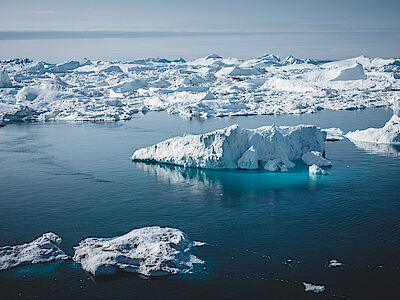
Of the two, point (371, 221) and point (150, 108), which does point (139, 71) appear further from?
point (371, 221)

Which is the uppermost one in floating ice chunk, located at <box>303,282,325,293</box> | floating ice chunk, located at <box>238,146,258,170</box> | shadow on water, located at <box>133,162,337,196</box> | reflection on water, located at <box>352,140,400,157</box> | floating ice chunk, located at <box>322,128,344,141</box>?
floating ice chunk, located at <box>322,128,344,141</box>

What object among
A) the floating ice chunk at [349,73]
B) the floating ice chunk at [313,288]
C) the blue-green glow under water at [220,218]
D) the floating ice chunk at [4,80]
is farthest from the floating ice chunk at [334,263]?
the floating ice chunk at [349,73]

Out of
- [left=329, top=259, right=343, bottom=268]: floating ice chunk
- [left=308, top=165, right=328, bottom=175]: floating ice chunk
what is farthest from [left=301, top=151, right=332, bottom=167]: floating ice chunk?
[left=329, top=259, right=343, bottom=268]: floating ice chunk

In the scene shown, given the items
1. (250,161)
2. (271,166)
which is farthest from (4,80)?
(271,166)

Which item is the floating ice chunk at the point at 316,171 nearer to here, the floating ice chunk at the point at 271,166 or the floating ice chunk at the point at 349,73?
the floating ice chunk at the point at 271,166

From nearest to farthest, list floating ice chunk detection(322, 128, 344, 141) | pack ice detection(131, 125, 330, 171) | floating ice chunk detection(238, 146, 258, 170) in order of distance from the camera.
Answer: pack ice detection(131, 125, 330, 171)
floating ice chunk detection(238, 146, 258, 170)
floating ice chunk detection(322, 128, 344, 141)

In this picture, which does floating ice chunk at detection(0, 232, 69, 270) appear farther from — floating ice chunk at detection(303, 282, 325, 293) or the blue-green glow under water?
floating ice chunk at detection(303, 282, 325, 293)

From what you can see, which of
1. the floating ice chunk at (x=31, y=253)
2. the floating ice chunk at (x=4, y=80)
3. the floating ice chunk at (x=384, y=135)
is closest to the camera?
the floating ice chunk at (x=31, y=253)

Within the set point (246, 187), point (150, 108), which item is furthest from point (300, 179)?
point (150, 108)
